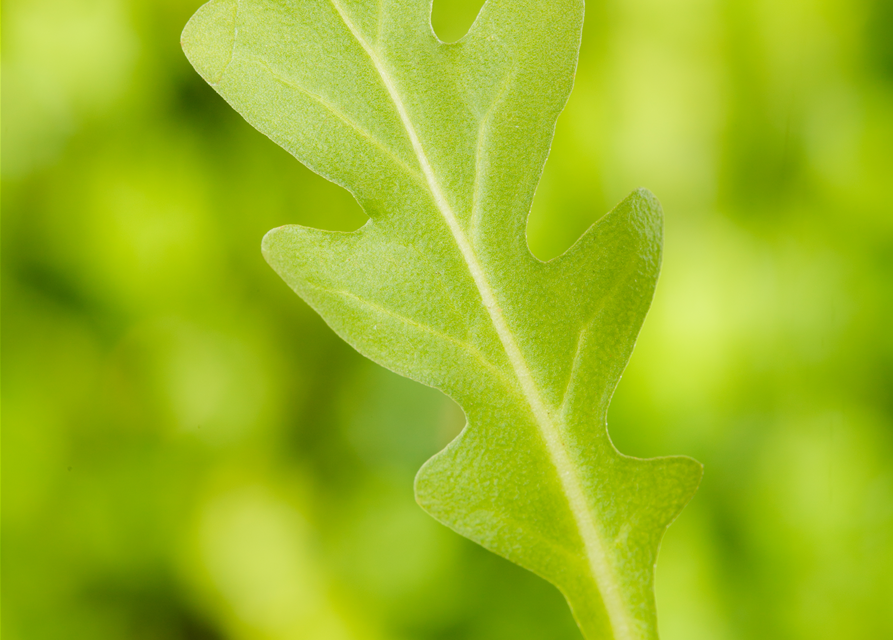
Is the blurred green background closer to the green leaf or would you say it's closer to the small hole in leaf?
the small hole in leaf

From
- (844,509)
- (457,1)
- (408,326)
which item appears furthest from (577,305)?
(844,509)

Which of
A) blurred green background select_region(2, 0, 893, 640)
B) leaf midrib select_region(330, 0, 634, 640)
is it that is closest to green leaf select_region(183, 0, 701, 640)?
leaf midrib select_region(330, 0, 634, 640)

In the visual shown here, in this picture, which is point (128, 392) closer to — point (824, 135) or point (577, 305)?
point (577, 305)

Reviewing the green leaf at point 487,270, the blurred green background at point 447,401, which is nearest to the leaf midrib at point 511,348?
the green leaf at point 487,270

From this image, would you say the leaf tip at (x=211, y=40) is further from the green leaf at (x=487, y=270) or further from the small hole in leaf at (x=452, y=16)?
the small hole in leaf at (x=452, y=16)

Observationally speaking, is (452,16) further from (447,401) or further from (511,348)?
(511,348)

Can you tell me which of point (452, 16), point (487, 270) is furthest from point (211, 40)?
point (452, 16)

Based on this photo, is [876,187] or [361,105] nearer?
[361,105]
